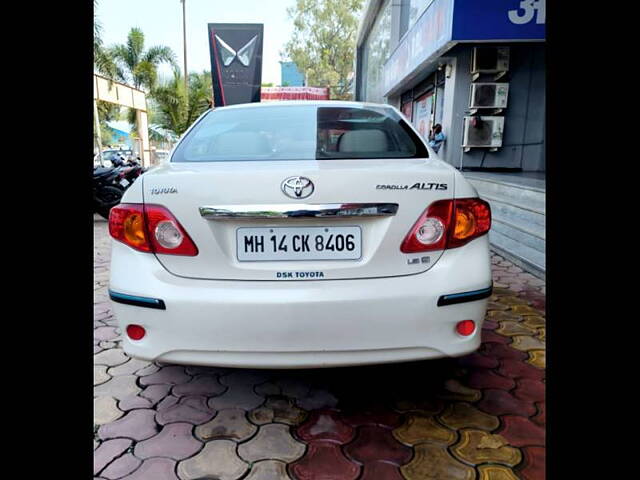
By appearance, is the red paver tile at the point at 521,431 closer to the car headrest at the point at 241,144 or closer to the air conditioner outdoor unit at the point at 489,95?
the car headrest at the point at 241,144

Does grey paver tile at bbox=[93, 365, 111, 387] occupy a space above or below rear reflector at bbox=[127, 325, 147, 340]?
below

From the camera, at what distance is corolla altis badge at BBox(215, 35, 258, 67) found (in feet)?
34.9

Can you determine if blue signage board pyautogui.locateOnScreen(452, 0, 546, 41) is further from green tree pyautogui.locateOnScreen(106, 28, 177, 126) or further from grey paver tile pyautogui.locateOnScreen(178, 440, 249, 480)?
green tree pyautogui.locateOnScreen(106, 28, 177, 126)

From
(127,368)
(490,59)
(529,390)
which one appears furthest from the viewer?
(490,59)

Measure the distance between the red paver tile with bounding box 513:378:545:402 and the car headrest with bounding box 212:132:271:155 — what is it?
5.38 ft

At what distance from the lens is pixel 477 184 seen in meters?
5.87

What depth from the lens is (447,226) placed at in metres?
1.60

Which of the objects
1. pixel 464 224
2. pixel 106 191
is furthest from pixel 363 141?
pixel 106 191

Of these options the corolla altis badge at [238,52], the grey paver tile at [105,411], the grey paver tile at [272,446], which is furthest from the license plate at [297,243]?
the corolla altis badge at [238,52]

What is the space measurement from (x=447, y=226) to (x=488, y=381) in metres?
1.00

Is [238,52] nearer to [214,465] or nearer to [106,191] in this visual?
[106,191]

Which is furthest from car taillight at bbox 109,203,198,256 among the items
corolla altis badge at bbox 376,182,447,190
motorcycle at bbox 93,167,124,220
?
motorcycle at bbox 93,167,124,220

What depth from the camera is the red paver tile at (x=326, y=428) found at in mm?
1705
